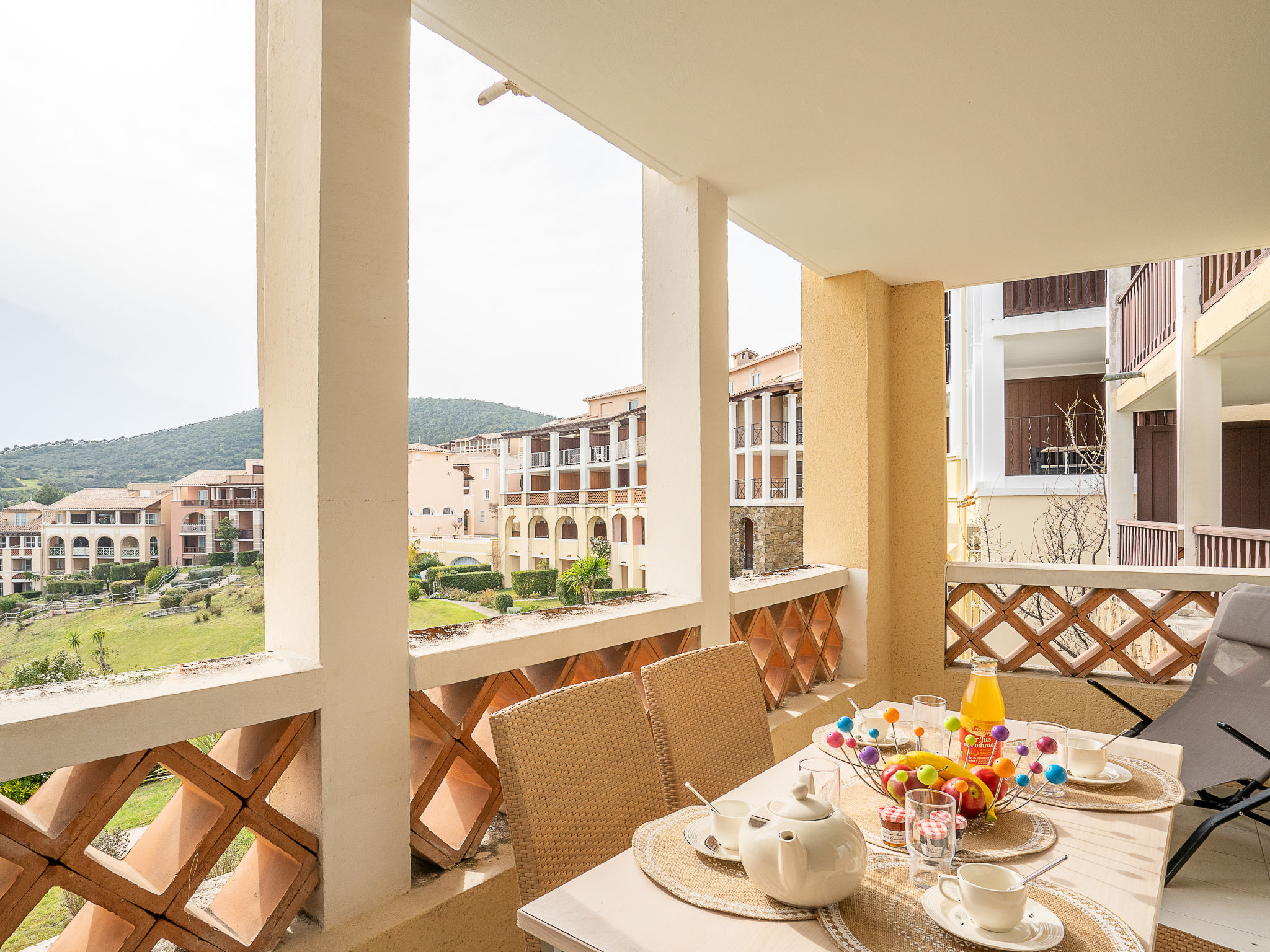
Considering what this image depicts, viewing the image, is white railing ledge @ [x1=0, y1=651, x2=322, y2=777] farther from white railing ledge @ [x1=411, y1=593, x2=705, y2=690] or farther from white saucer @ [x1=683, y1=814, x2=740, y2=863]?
white saucer @ [x1=683, y1=814, x2=740, y2=863]

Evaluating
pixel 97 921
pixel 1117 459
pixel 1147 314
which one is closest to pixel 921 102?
pixel 97 921

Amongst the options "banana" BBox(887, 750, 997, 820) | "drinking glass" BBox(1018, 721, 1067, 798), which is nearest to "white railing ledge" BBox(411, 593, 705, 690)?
"banana" BBox(887, 750, 997, 820)

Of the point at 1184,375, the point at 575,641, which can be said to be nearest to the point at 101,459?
the point at 575,641

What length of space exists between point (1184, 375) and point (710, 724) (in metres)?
5.11

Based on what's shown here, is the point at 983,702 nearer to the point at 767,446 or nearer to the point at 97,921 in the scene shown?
the point at 97,921

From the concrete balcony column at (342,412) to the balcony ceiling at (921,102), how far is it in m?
0.33

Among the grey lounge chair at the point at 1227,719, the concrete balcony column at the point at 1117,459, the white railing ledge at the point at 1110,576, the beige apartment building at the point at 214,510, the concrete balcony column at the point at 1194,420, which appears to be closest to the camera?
the beige apartment building at the point at 214,510

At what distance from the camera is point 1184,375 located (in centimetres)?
514

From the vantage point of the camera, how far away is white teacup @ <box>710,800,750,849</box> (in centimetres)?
113

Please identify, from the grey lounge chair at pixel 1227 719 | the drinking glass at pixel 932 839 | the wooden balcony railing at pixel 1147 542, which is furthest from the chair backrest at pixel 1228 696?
the wooden balcony railing at pixel 1147 542

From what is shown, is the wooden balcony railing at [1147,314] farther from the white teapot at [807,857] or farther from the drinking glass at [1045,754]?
the white teapot at [807,857]

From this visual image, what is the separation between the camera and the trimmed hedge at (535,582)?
2031 millimetres

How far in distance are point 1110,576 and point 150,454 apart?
142 inches

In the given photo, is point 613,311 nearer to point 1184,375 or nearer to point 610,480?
point 610,480
